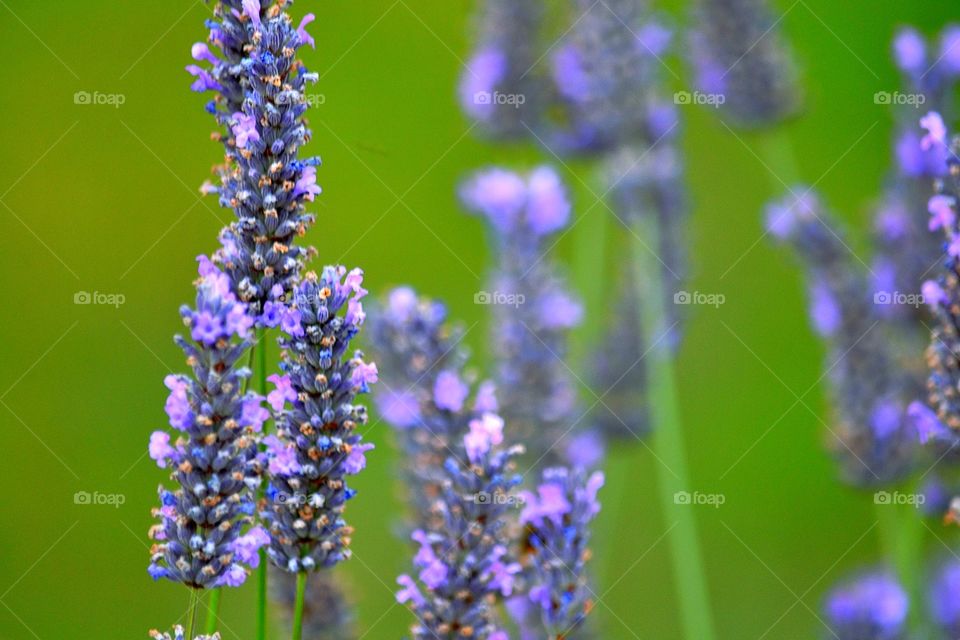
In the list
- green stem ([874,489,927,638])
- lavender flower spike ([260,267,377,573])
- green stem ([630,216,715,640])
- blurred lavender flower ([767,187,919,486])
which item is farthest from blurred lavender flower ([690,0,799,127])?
lavender flower spike ([260,267,377,573])

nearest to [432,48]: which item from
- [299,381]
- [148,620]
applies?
[148,620]

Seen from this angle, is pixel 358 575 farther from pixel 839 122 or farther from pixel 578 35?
pixel 839 122

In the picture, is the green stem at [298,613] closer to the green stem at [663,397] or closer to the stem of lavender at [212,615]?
the stem of lavender at [212,615]

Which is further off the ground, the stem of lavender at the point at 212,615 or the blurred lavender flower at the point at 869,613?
the blurred lavender flower at the point at 869,613

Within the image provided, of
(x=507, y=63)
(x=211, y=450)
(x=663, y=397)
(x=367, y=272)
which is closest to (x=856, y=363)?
(x=663, y=397)

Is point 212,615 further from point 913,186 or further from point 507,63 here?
point 507,63

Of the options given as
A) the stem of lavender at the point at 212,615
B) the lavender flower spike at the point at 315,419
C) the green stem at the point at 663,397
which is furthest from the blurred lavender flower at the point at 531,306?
the stem of lavender at the point at 212,615
